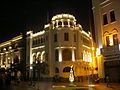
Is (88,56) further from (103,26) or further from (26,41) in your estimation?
(103,26)

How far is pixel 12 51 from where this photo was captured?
3091 inches

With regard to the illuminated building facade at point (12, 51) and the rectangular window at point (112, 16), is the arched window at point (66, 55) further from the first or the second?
the rectangular window at point (112, 16)

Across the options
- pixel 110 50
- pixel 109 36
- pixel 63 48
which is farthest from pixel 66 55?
pixel 110 50

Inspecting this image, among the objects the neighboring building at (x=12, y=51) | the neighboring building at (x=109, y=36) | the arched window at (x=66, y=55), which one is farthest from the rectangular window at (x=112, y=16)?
the neighboring building at (x=12, y=51)

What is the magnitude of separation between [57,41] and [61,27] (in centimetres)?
385

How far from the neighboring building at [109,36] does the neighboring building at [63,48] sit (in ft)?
73.6

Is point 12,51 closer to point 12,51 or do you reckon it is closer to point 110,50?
point 12,51

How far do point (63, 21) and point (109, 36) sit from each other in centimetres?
2948

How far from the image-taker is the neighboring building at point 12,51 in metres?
72.0

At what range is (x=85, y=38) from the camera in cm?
6475

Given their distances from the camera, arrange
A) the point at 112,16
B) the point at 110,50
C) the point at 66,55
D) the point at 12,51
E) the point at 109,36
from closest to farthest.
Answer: the point at 110,50 < the point at 109,36 < the point at 112,16 < the point at 66,55 < the point at 12,51

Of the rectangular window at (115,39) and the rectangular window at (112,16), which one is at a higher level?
the rectangular window at (112,16)

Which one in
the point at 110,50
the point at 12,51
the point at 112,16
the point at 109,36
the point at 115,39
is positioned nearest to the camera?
the point at 115,39

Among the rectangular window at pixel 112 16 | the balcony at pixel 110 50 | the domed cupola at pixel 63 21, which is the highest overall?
the domed cupola at pixel 63 21
